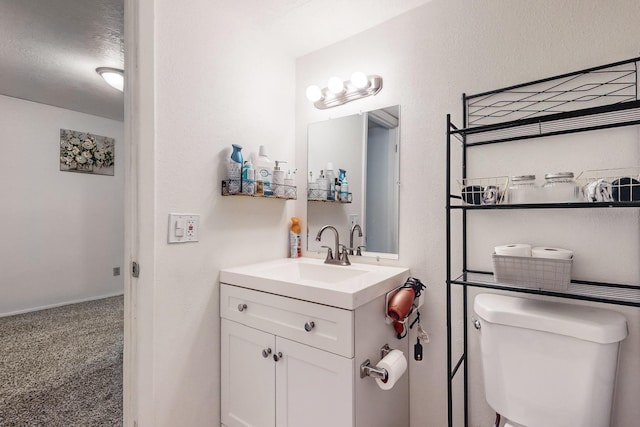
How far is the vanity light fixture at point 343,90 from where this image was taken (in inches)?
64.2

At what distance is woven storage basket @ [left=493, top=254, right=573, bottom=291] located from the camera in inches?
37.9

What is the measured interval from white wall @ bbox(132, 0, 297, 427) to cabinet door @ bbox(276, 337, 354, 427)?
430 millimetres

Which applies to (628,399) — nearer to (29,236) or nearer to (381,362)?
(381,362)

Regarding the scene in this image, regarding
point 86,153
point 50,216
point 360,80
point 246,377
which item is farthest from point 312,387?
point 86,153

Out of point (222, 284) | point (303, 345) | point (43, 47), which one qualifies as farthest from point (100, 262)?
point (303, 345)

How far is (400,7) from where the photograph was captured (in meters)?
1.53

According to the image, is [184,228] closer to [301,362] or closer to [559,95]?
[301,362]

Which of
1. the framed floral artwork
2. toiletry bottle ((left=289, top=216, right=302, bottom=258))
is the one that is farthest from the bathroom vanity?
the framed floral artwork

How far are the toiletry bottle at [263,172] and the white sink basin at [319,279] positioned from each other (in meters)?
0.41

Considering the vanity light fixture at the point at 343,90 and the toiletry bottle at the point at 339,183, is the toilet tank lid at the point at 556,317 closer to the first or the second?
the toiletry bottle at the point at 339,183

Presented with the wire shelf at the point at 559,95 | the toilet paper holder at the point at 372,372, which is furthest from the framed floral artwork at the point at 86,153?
the wire shelf at the point at 559,95

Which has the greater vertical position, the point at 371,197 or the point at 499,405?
the point at 371,197

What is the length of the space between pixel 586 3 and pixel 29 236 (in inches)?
192

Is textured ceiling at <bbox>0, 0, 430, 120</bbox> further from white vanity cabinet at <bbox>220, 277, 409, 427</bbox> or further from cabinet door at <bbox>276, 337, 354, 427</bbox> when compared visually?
cabinet door at <bbox>276, 337, 354, 427</bbox>
